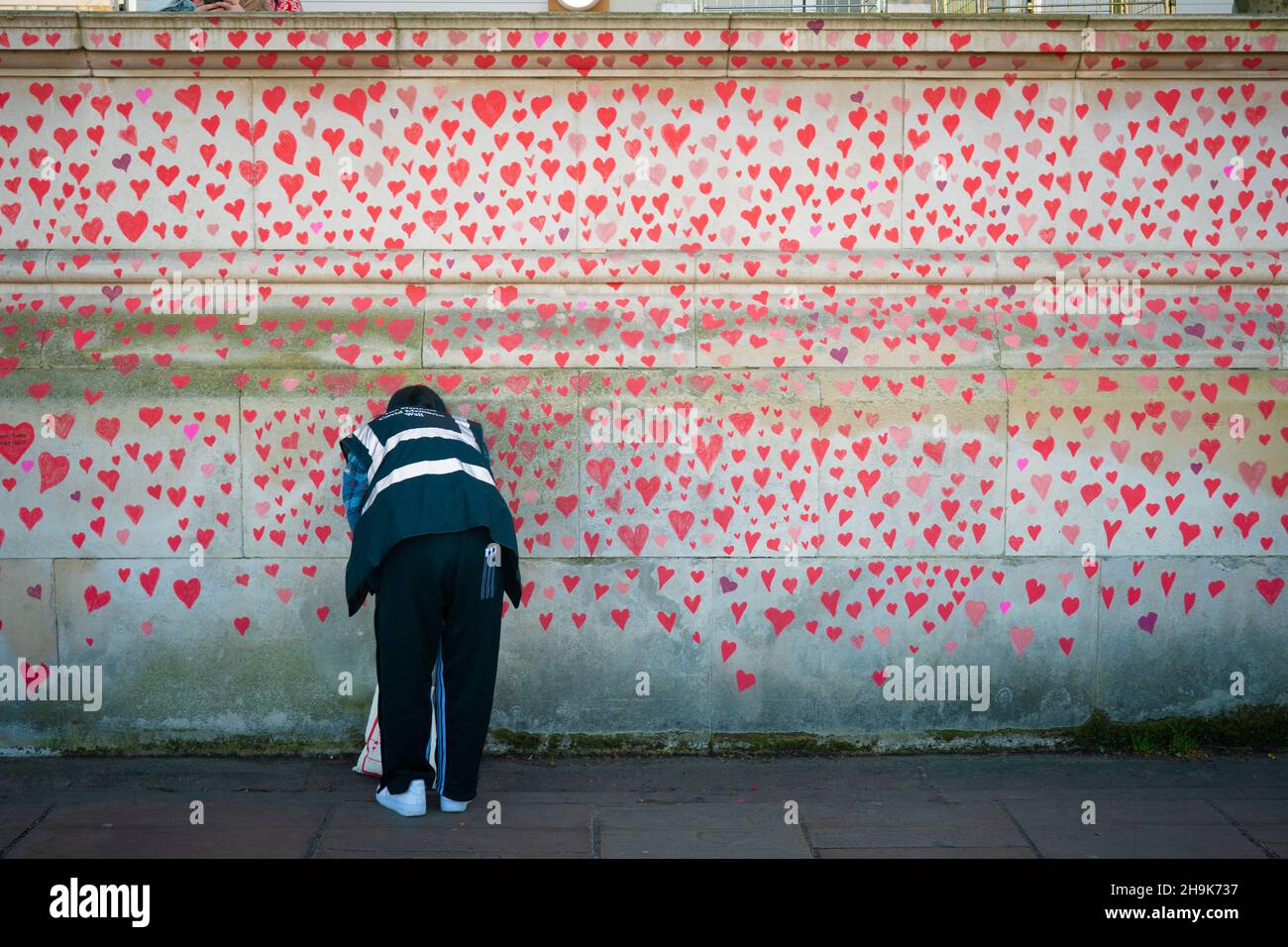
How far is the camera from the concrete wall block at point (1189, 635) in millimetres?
5922

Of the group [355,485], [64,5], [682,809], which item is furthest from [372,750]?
[64,5]

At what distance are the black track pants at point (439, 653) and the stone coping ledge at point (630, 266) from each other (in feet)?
5.54

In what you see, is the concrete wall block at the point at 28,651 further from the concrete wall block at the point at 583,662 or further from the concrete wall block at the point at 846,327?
the concrete wall block at the point at 846,327

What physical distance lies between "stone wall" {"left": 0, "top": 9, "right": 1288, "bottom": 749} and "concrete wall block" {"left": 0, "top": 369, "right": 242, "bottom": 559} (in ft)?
0.06

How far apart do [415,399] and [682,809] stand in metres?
2.11
